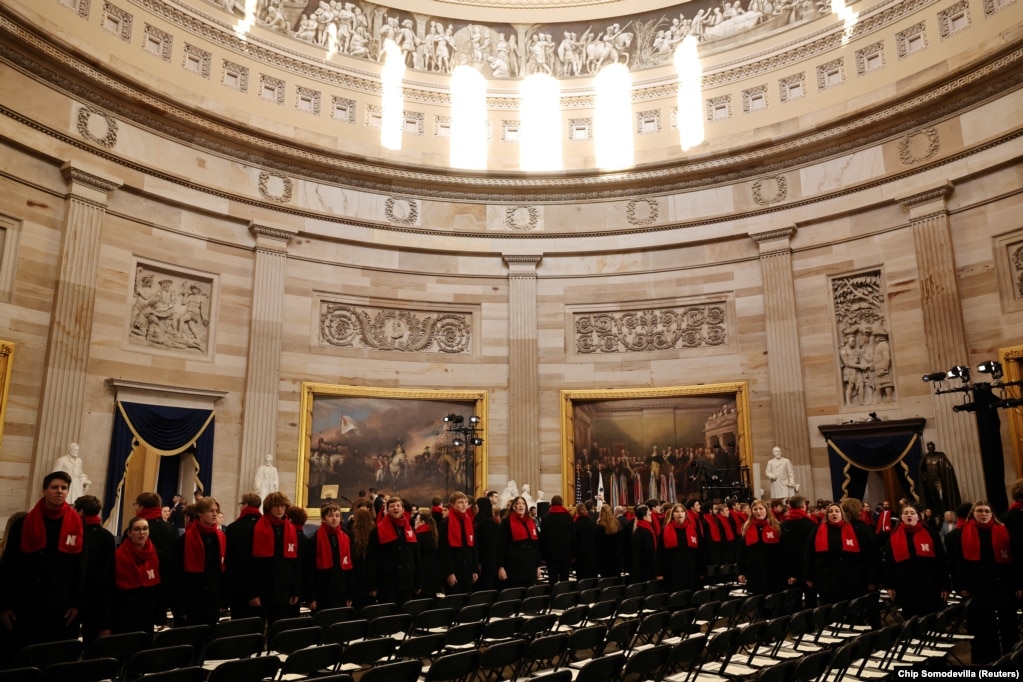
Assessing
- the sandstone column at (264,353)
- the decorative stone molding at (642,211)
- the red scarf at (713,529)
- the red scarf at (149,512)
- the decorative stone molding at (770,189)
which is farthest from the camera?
the decorative stone molding at (642,211)

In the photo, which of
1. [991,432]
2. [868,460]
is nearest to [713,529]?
[991,432]

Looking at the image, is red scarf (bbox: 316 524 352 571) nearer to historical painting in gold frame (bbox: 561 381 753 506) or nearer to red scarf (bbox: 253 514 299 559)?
red scarf (bbox: 253 514 299 559)

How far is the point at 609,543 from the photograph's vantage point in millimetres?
13305

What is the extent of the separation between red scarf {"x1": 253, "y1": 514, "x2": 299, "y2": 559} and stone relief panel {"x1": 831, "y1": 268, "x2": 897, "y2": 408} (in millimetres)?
15899

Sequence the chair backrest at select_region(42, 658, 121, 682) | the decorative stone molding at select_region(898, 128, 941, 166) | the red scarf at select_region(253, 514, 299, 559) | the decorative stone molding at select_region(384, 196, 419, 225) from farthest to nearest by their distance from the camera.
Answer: the decorative stone molding at select_region(384, 196, 419, 225)
the decorative stone molding at select_region(898, 128, 941, 166)
the red scarf at select_region(253, 514, 299, 559)
the chair backrest at select_region(42, 658, 121, 682)

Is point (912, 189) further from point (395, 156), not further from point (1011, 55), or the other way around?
point (395, 156)

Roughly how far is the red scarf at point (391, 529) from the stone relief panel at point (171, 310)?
11735mm

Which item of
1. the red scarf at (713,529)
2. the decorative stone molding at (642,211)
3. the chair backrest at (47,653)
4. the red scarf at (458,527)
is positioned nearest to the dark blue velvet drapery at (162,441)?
the red scarf at (458,527)

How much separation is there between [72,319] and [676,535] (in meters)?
13.9

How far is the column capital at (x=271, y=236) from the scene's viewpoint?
20.8 meters

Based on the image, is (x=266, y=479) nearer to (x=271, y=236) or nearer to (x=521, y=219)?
(x=271, y=236)

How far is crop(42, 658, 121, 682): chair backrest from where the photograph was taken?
5.11 meters

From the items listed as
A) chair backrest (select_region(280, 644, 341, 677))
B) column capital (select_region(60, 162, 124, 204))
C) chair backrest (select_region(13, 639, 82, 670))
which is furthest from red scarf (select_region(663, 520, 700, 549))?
column capital (select_region(60, 162, 124, 204))

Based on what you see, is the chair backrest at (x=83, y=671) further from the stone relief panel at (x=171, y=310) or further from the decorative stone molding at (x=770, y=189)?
the decorative stone molding at (x=770, y=189)
